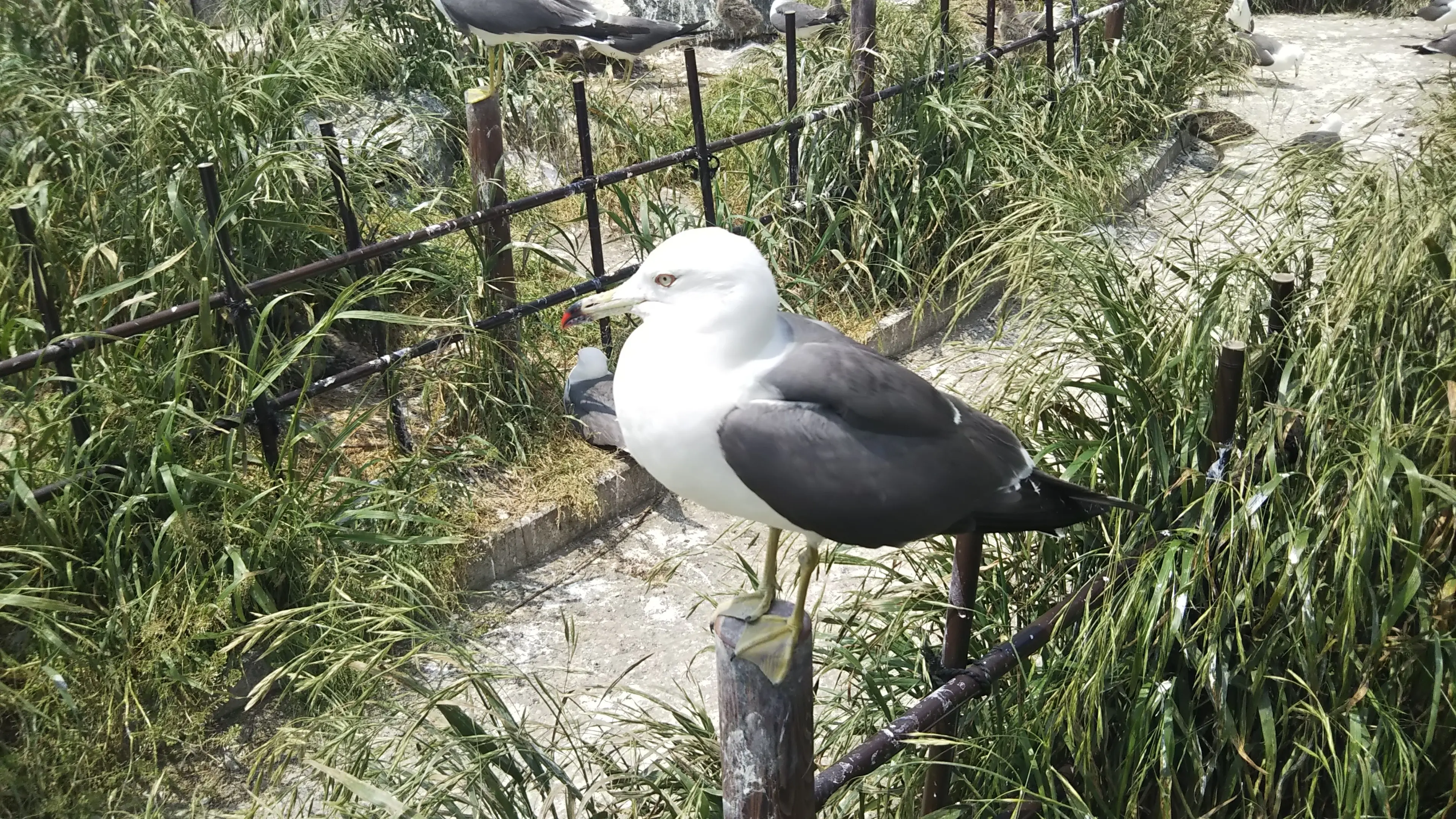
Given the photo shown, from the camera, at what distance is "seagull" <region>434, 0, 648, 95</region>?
533cm

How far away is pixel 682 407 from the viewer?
1832 mm

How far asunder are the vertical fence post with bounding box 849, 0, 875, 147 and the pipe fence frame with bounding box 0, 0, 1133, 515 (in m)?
0.03

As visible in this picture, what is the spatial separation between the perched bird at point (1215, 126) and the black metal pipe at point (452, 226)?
1.62 metres

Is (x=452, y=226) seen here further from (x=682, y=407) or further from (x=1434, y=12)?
(x=1434, y=12)

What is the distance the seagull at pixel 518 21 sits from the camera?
17.5 feet

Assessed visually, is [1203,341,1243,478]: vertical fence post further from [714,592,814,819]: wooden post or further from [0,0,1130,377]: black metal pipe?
[0,0,1130,377]: black metal pipe

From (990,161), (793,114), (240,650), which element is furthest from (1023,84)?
(240,650)

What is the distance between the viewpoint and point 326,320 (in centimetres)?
342

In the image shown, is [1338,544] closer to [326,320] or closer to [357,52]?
[326,320]

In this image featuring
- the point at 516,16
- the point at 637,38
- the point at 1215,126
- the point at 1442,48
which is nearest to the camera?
the point at 516,16

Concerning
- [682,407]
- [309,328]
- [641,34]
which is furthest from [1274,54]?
[682,407]

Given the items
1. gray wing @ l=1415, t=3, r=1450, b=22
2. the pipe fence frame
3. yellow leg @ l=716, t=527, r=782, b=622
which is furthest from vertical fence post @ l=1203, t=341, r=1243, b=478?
gray wing @ l=1415, t=3, r=1450, b=22

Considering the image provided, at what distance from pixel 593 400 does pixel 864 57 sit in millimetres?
1968

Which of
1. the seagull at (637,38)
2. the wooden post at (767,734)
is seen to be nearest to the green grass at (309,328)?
the seagull at (637,38)
